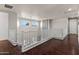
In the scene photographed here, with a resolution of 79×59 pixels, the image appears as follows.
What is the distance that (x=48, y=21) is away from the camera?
1.78m

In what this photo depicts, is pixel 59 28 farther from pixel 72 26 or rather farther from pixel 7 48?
pixel 7 48

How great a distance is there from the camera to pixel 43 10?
1745mm

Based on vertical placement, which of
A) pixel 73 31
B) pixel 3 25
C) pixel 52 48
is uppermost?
pixel 3 25

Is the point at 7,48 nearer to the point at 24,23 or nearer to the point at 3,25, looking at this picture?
the point at 3,25

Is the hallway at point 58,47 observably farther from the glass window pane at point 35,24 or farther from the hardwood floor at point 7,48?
the glass window pane at point 35,24

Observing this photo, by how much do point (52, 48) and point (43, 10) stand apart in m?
0.70

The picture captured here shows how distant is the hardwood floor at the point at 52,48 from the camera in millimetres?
1698

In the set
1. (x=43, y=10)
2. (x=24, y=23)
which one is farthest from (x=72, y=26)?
(x=24, y=23)

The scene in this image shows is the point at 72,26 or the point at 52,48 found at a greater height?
the point at 72,26

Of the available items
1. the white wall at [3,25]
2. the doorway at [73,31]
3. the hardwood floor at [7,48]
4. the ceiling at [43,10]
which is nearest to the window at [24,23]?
the ceiling at [43,10]

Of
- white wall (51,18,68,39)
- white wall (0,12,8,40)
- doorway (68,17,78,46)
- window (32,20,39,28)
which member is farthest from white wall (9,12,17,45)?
doorway (68,17,78,46)

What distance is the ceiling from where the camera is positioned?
170 cm
